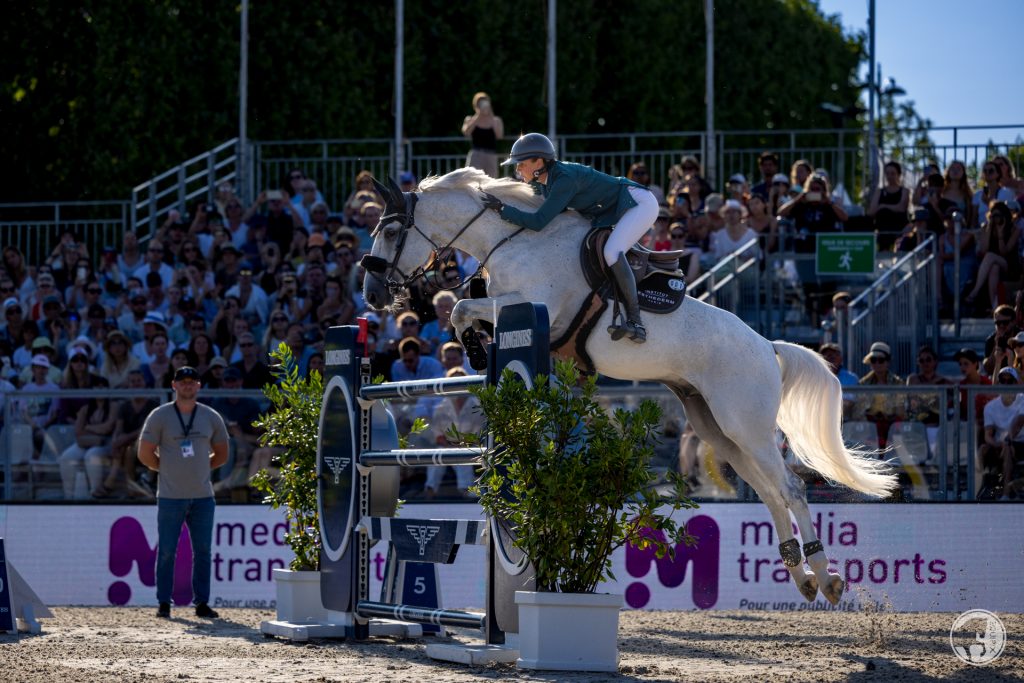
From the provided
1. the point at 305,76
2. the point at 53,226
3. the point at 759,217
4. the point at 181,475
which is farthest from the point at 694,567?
the point at 305,76

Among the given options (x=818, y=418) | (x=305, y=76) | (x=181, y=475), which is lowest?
(x=181, y=475)

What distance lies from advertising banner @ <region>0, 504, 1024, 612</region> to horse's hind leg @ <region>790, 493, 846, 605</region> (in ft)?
6.01

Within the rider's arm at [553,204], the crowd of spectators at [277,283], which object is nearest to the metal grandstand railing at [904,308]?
the crowd of spectators at [277,283]

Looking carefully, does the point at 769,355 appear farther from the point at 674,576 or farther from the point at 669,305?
the point at 674,576

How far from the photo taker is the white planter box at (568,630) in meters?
6.57

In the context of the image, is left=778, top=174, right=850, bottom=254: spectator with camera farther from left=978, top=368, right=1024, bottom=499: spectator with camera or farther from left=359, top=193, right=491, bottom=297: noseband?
left=359, top=193, right=491, bottom=297: noseband

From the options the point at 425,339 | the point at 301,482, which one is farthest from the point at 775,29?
the point at 301,482

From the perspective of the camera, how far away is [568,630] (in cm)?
658

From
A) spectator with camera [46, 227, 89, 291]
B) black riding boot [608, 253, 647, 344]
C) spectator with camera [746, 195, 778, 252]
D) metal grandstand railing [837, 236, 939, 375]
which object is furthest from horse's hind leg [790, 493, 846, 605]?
spectator with camera [46, 227, 89, 291]

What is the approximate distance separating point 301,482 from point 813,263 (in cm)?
684

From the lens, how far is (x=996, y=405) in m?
10.3

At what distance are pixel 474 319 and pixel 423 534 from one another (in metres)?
1.21

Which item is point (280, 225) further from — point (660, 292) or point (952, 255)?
point (660, 292)

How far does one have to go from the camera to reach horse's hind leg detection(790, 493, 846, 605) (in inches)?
325
